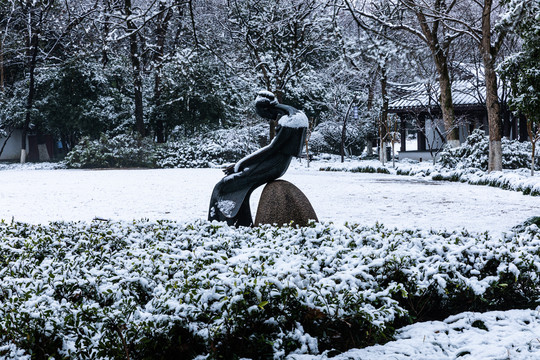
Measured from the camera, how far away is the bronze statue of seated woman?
19.5 ft

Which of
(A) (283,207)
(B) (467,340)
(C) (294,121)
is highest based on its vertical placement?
(C) (294,121)

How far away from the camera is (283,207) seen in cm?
560

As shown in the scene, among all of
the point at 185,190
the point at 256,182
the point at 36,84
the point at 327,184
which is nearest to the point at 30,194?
the point at 185,190

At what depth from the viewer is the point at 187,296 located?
263cm

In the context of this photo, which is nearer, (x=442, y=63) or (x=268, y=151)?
(x=268, y=151)

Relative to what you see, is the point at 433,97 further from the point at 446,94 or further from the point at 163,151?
the point at 163,151

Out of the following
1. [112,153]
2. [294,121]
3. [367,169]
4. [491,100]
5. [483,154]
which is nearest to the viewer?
[294,121]

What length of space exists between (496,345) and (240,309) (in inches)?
61.2

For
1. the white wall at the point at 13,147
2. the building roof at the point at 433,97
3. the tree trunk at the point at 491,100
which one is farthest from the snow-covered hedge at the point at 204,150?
the tree trunk at the point at 491,100

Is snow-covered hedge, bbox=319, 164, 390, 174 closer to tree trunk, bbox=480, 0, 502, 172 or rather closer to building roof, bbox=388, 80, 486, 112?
building roof, bbox=388, 80, 486, 112

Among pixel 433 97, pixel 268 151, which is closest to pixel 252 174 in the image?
pixel 268 151

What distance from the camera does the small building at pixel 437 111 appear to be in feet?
82.9

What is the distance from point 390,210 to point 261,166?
4328 millimetres

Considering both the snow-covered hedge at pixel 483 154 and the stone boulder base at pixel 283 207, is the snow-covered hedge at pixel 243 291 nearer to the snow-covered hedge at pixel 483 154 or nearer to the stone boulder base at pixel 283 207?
the stone boulder base at pixel 283 207
